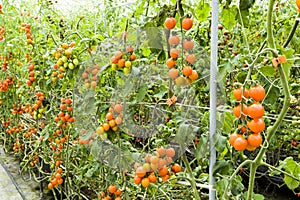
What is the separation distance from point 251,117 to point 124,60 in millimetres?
547

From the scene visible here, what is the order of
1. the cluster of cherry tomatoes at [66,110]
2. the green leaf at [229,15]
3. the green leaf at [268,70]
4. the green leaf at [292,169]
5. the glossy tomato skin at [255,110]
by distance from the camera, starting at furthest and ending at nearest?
the cluster of cherry tomatoes at [66,110], the green leaf at [229,15], the green leaf at [292,169], the green leaf at [268,70], the glossy tomato skin at [255,110]

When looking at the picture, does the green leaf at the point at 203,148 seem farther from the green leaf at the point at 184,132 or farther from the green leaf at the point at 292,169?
the green leaf at the point at 292,169

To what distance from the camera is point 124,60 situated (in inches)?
47.1

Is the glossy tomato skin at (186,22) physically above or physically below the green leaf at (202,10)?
below

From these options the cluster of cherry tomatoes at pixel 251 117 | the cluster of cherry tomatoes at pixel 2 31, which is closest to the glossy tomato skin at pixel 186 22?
the cluster of cherry tomatoes at pixel 251 117

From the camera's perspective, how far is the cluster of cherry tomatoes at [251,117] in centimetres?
75

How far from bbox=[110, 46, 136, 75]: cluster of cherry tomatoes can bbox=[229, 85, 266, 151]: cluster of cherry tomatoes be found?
482 mm

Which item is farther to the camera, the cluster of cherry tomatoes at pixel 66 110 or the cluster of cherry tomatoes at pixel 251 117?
the cluster of cherry tomatoes at pixel 66 110

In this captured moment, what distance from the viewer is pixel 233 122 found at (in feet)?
3.42

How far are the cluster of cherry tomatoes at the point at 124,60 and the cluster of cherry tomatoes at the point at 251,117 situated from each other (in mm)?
482

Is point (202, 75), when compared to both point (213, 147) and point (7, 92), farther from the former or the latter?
point (7, 92)

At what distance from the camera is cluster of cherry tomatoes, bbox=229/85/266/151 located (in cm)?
75

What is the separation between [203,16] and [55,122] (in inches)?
51.7

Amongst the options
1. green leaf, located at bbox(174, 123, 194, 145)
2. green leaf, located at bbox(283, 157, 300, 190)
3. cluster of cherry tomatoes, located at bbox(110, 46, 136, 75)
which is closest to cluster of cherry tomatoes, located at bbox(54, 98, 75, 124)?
cluster of cherry tomatoes, located at bbox(110, 46, 136, 75)
